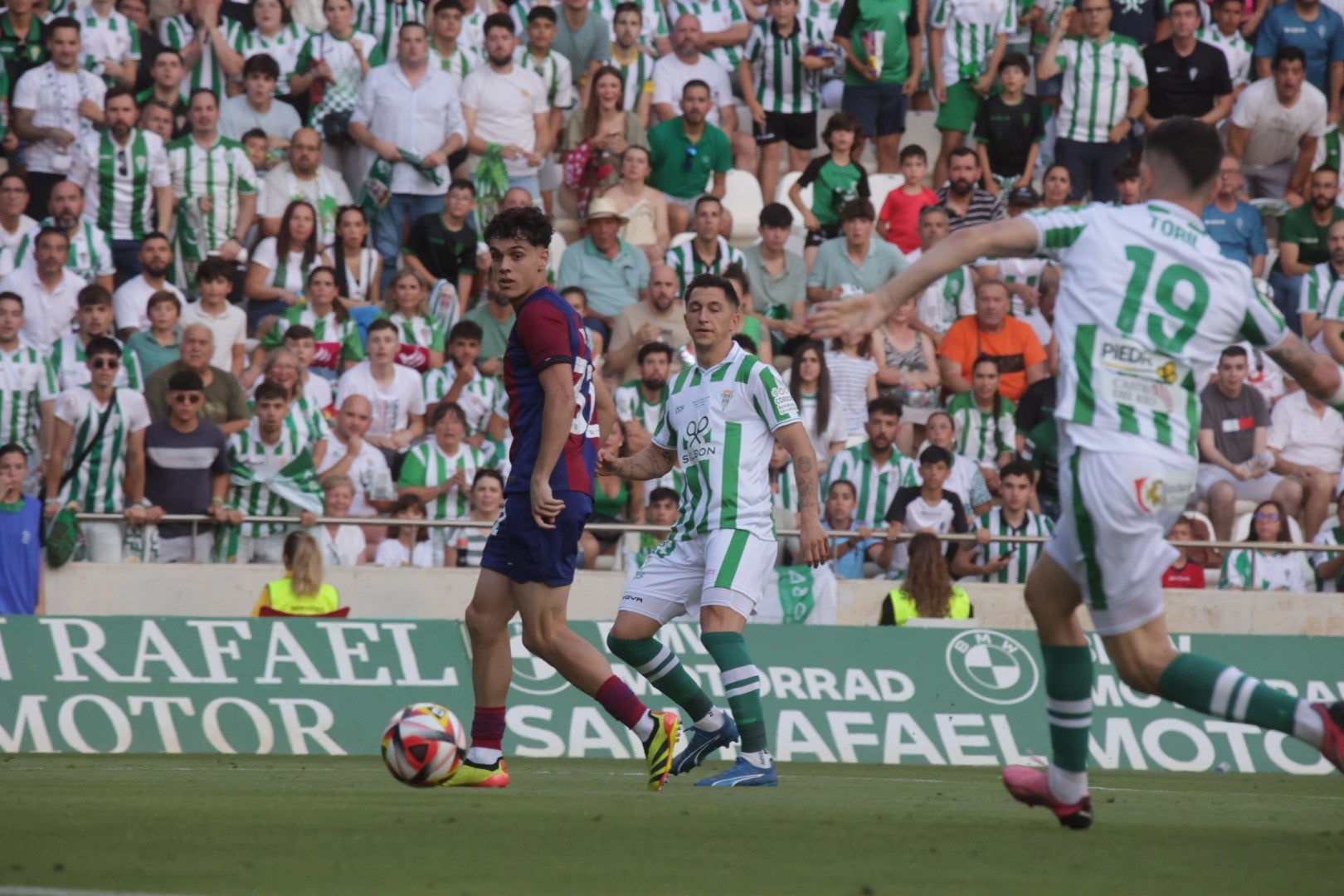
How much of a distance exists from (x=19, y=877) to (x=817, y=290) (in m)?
12.8

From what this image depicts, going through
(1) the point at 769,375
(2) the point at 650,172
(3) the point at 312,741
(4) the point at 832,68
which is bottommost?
(3) the point at 312,741

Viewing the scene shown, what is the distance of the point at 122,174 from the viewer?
52.5 feet

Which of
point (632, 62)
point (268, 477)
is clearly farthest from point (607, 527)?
point (632, 62)

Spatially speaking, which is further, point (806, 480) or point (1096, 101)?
point (1096, 101)

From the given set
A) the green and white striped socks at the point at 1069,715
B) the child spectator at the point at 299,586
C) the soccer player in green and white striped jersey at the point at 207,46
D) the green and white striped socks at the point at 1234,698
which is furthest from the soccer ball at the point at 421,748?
the soccer player in green and white striped jersey at the point at 207,46

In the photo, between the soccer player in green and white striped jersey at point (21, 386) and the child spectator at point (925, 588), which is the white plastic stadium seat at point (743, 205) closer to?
the child spectator at point (925, 588)

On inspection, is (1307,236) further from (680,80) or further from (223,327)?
(223,327)

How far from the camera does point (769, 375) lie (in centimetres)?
893

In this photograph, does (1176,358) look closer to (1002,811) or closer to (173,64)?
(1002,811)

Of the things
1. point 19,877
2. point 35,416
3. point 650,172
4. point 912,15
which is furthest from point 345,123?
point 19,877

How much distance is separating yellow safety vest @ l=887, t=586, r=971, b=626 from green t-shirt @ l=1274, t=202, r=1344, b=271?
21.8 feet

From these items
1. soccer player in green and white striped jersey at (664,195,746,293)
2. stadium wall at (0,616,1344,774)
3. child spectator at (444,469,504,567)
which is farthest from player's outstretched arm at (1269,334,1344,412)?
soccer player in green and white striped jersey at (664,195,746,293)

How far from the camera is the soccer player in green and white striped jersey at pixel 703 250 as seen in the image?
16.2m

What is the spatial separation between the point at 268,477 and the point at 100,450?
4.23 feet
